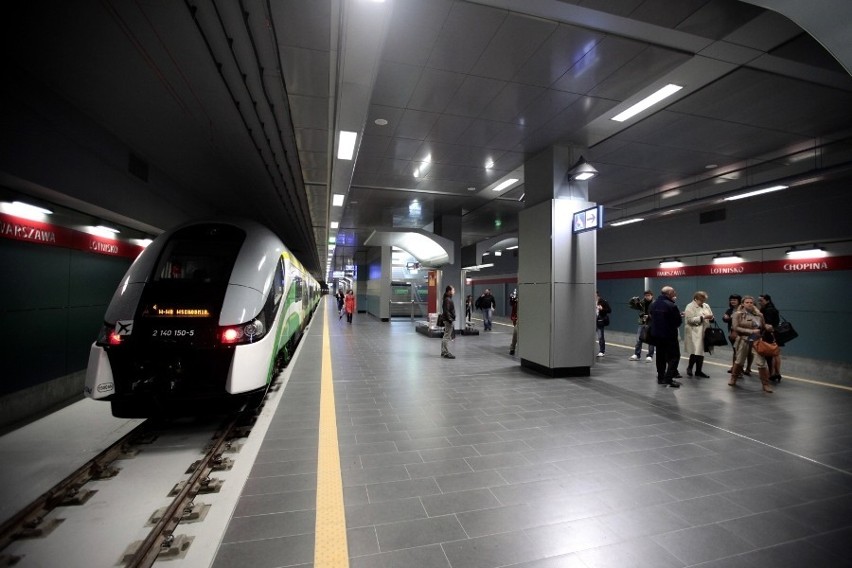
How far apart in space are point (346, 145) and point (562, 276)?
4380mm

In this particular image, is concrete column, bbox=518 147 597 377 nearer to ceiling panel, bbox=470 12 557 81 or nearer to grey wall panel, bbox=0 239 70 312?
ceiling panel, bbox=470 12 557 81

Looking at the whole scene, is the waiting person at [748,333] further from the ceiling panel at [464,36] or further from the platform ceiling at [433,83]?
the ceiling panel at [464,36]

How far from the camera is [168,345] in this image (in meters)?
3.77

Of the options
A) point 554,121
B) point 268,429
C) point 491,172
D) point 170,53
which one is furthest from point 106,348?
point 491,172

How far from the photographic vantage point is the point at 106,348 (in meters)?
3.68

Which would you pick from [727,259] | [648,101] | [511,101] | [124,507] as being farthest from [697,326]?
[124,507]

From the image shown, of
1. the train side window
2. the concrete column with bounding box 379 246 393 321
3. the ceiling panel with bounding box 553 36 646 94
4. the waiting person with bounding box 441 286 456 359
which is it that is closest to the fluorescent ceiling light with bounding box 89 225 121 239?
the train side window

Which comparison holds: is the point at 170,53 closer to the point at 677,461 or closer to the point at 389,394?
the point at 389,394

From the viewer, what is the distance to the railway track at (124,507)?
2.16 meters

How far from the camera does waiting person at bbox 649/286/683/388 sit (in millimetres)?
6246

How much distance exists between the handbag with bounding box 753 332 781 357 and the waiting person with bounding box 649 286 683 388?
3.51 ft

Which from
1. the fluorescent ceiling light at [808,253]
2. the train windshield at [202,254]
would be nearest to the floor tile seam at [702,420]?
the train windshield at [202,254]

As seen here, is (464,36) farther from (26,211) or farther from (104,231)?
(104,231)

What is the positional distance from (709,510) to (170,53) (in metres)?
6.39
